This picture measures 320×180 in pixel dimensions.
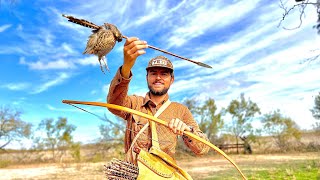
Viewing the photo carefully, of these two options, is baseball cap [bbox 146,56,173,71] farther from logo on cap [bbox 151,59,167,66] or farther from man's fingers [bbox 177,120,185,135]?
man's fingers [bbox 177,120,185,135]

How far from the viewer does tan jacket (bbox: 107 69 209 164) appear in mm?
3023

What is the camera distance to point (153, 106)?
3.34 meters

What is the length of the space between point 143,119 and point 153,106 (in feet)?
0.63

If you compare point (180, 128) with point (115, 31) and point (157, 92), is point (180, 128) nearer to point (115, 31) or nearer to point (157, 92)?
point (157, 92)

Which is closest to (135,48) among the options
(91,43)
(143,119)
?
(91,43)

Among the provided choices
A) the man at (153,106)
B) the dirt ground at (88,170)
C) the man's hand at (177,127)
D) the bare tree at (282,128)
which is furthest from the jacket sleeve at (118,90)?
the bare tree at (282,128)

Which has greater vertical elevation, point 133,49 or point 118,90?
point 133,49

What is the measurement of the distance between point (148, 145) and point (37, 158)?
3984 cm

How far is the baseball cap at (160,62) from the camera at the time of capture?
3225 millimetres

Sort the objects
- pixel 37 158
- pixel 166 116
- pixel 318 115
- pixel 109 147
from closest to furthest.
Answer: pixel 166 116, pixel 109 147, pixel 37 158, pixel 318 115

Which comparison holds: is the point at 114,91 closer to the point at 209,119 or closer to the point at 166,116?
the point at 166,116

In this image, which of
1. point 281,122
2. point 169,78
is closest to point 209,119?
point 281,122

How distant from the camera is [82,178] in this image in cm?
1800

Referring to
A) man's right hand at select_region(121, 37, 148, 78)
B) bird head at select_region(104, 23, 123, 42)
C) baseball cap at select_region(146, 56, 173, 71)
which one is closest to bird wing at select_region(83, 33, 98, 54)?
bird head at select_region(104, 23, 123, 42)
